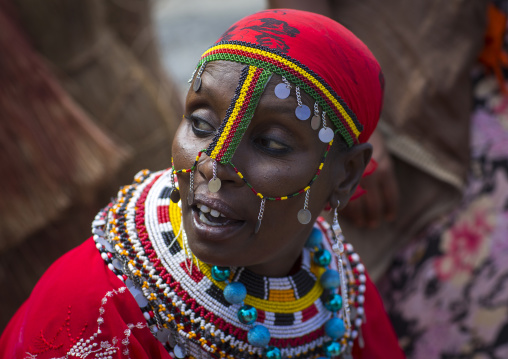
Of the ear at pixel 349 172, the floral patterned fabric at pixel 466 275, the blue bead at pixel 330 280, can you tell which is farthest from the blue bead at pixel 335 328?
the floral patterned fabric at pixel 466 275

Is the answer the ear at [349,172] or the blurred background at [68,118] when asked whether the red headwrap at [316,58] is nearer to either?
the ear at [349,172]

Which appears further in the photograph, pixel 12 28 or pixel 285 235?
pixel 12 28

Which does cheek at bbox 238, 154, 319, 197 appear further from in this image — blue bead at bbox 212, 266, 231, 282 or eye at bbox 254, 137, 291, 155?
blue bead at bbox 212, 266, 231, 282

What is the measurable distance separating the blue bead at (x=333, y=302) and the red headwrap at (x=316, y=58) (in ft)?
1.53

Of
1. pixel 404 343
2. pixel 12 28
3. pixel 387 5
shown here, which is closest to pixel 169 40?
pixel 12 28

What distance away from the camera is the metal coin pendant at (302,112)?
1401 millimetres

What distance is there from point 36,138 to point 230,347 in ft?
5.06

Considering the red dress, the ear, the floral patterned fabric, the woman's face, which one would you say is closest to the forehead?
the woman's face

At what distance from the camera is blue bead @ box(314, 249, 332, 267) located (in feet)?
5.89

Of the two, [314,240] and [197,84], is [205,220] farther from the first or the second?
[314,240]

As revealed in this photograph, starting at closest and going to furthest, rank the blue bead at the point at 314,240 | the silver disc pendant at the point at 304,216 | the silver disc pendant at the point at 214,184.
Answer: the silver disc pendant at the point at 214,184
the silver disc pendant at the point at 304,216
the blue bead at the point at 314,240

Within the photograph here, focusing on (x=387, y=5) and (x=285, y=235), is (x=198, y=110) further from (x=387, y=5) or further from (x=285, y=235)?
(x=387, y=5)

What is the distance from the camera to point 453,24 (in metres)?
2.53

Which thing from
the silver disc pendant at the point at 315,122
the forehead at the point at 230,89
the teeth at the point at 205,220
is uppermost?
the forehead at the point at 230,89
